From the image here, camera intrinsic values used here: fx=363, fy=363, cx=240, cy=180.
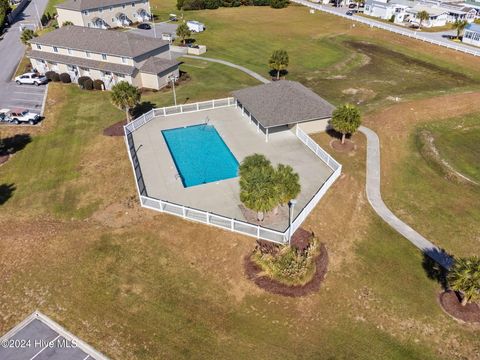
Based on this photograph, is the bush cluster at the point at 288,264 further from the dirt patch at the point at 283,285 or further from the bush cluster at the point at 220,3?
the bush cluster at the point at 220,3

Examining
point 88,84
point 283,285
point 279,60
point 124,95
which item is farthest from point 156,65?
point 283,285

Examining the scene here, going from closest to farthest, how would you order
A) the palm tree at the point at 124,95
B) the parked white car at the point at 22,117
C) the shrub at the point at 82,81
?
the palm tree at the point at 124,95, the parked white car at the point at 22,117, the shrub at the point at 82,81

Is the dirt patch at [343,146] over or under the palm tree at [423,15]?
under

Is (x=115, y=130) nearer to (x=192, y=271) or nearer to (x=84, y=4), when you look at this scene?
(x=192, y=271)

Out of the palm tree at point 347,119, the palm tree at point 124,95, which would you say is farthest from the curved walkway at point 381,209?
the palm tree at point 124,95

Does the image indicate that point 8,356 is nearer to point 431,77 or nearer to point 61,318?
point 61,318

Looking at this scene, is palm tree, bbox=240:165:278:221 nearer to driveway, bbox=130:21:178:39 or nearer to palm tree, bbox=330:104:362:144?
palm tree, bbox=330:104:362:144
